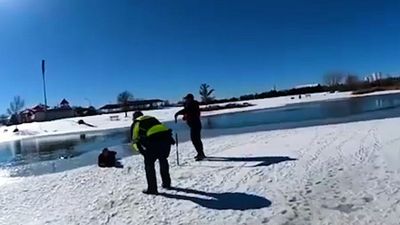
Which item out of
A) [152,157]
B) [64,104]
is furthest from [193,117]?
[64,104]

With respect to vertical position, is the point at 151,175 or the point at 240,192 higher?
the point at 151,175

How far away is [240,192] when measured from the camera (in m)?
7.44

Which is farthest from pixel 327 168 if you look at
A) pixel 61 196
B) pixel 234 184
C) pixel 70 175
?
pixel 70 175

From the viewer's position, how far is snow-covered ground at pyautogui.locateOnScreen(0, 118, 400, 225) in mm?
6078

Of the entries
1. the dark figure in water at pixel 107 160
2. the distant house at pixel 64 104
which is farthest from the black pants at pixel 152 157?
the distant house at pixel 64 104

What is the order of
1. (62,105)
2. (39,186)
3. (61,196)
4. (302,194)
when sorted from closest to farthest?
(302,194), (61,196), (39,186), (62,105)

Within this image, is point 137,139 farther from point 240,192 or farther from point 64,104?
point 64,104

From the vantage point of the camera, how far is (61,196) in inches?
341

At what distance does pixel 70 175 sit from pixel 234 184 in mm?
5089

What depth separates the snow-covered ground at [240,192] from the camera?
608 centimetres

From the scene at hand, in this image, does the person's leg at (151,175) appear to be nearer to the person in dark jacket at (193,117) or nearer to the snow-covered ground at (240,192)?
the snow-covered ground at (240,192)

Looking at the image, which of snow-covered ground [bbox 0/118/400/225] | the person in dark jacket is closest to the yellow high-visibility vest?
snow-covered ground [bbox 0/118/400/225]

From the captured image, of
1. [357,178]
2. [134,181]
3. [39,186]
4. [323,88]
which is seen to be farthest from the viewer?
[323,88]

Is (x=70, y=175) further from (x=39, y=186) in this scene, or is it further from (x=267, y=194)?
(x=267, y=194)
